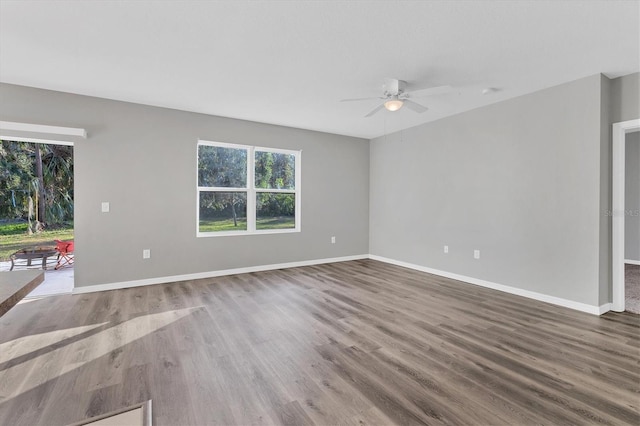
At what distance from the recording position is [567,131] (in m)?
3.52

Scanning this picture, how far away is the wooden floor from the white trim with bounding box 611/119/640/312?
1.34ft

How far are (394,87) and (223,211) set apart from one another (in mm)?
3314

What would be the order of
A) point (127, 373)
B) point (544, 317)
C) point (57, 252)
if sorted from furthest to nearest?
point (57, 252), point (544, 317), point (127, 373)

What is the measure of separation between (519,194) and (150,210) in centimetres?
511

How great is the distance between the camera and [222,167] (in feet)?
16.8

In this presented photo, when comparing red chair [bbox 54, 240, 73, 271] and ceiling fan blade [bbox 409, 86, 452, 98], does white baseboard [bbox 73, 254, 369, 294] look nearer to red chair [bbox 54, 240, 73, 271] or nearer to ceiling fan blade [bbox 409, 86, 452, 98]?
red chair [bbox 54, 240, 73, 271]

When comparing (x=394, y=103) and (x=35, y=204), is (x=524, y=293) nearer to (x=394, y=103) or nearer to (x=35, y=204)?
(x=394, y=103)

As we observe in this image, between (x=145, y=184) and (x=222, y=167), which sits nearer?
(x=145, y=184)

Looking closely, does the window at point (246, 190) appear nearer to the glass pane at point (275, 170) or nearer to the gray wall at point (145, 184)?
the glass pane at point (275, 170)

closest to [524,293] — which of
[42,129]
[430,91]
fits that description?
[430,91]

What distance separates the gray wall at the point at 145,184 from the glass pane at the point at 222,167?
0.19 metres

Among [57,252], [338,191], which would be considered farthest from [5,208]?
[338,191]

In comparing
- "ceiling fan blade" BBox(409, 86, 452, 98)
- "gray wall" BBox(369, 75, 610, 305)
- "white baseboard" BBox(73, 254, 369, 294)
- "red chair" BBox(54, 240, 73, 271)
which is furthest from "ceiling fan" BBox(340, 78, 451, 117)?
"red chair" BBox(54, 240, 73, 271)

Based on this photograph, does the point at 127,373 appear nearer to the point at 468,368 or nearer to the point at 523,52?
the point at 468,368
